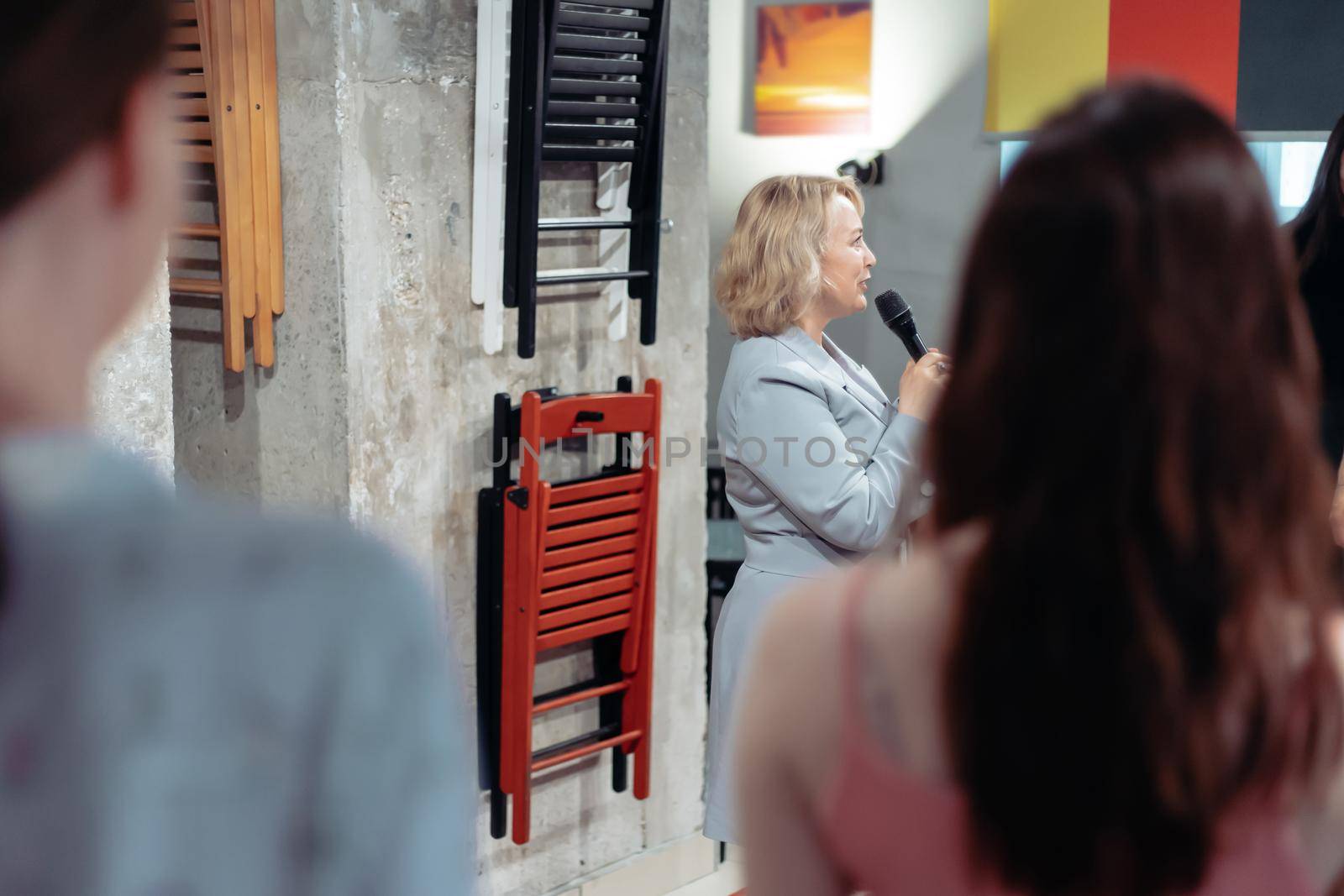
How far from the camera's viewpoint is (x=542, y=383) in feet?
9.75

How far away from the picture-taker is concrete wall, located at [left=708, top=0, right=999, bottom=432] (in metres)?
4.90

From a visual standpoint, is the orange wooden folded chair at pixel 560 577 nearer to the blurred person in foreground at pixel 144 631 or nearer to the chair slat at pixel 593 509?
the chair slat at pixel 593 509

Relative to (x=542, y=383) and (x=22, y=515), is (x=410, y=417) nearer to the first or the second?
(x=542, y=383)

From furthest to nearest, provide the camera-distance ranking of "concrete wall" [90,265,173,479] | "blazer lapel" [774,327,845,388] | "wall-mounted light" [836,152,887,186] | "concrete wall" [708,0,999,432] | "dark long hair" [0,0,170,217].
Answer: "wall-mounted light" [836,152,887,186] < "concrete wall" [708,0,999,432] < "blazer lapel" [774,327,845,388] < "concrete wall" [90,265,173,479] < "dark long hair" [0,0,170,217]

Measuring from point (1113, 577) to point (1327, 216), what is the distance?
253 cm

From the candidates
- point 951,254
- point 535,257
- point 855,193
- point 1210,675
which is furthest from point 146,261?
point 951,254

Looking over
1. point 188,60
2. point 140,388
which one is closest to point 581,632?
point 140,388

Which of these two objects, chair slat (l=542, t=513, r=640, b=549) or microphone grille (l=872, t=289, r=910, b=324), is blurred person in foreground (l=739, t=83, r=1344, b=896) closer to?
microphone grille (l=872, t=289, r=910, b=324)

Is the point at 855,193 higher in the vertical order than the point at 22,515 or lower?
higher

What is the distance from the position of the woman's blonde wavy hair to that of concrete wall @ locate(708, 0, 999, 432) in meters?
2.20

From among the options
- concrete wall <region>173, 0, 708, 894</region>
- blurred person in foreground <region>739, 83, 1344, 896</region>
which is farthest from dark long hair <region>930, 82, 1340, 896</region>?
concrete wall <region>173, 0, 708, 894</region>

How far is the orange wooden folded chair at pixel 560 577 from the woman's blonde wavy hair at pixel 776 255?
1.24 ft

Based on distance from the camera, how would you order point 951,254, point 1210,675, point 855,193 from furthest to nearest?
point 951,254, point 855,193, point 1210,675

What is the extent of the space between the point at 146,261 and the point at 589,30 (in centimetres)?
258
